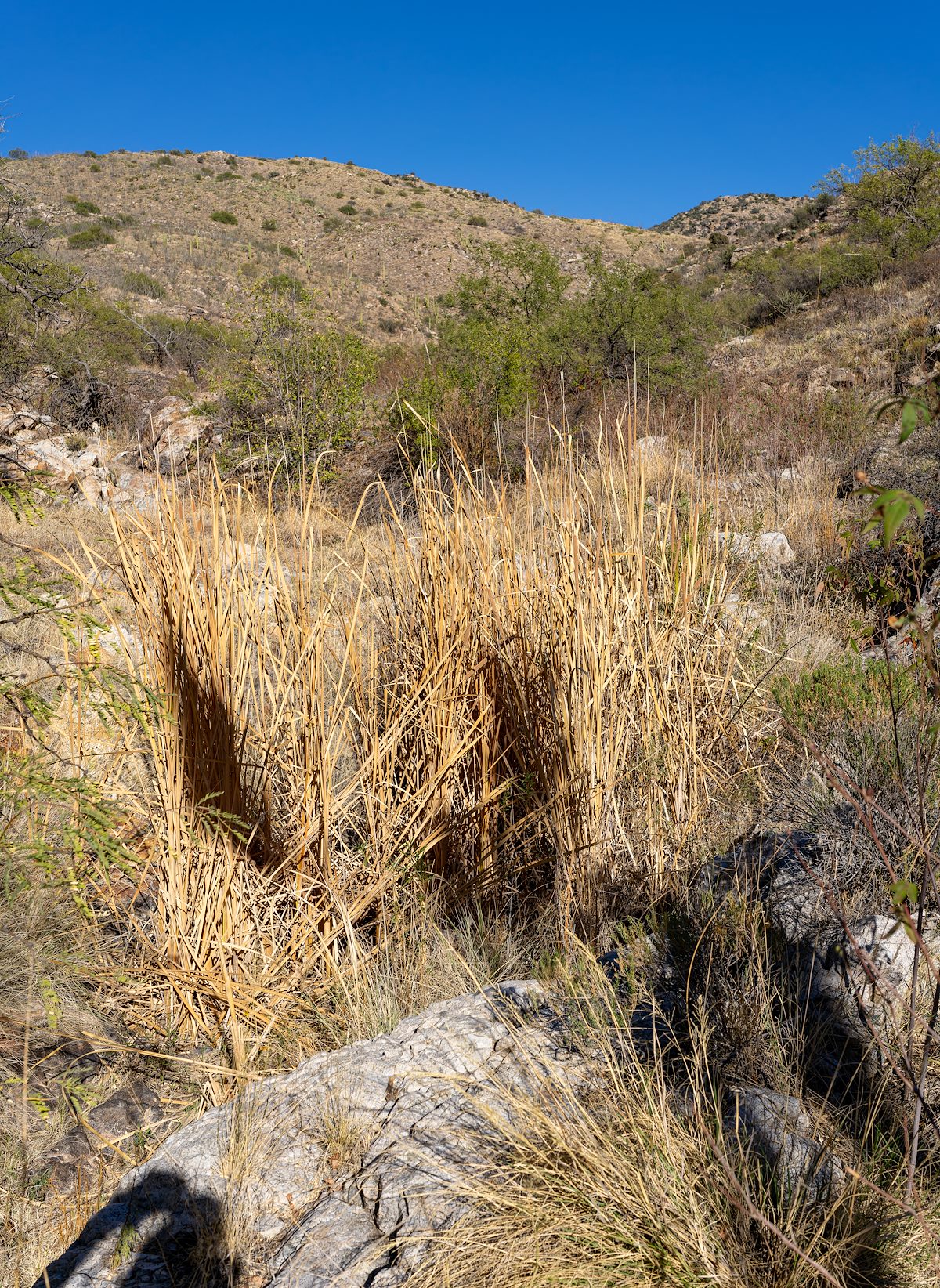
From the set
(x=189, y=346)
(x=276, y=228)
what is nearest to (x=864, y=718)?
(x=189, y=346)

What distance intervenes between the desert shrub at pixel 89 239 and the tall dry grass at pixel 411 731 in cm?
2944

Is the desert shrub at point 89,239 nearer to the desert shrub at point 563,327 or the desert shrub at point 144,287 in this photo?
the desert shrub at point 144,287

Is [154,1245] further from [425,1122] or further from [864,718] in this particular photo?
[864,718]

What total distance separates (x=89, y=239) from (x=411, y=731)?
30.4m

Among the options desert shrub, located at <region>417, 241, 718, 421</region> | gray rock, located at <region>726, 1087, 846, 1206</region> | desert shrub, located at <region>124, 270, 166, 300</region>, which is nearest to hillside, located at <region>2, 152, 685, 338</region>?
desert shrub, located at <region>124, 270, 166, 300</region>

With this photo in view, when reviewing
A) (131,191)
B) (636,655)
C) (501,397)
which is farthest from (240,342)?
(131,191)

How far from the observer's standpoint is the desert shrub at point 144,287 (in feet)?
74.7

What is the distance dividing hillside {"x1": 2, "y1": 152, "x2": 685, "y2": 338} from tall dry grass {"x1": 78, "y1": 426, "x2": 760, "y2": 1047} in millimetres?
11867

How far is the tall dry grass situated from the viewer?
2.23 metres

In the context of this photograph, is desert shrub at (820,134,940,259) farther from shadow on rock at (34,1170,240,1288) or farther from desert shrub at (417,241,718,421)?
shadow on rock at (34,1170,240,1288)

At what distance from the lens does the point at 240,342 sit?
→ 1009cm

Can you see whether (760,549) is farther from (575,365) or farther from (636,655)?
(575,365)

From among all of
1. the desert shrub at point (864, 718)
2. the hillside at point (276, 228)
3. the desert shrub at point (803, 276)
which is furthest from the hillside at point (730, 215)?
the desert shrub at point (864, 718)

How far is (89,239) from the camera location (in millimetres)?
27125
